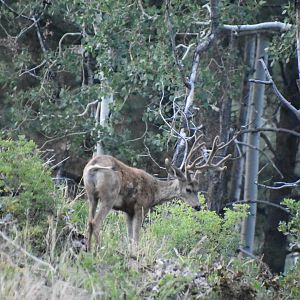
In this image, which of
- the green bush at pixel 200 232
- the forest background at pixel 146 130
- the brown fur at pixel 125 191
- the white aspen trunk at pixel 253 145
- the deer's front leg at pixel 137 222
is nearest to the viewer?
the forest background at pixel 146 130

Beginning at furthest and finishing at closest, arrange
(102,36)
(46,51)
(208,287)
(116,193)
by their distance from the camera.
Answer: (46,51)
(102,36)
(116,193)
(208,287)

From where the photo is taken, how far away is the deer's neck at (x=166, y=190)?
15172mm

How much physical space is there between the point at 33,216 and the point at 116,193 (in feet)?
6.63

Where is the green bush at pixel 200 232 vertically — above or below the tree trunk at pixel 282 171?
above

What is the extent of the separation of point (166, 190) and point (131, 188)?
4.00 ft

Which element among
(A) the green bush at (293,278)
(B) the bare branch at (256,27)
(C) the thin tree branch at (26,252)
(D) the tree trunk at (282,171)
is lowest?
(D) the tree trunk at (282,171)

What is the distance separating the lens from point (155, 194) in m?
15.1

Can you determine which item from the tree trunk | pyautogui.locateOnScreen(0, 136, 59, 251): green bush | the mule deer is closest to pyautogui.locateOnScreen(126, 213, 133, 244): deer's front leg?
the mule deer

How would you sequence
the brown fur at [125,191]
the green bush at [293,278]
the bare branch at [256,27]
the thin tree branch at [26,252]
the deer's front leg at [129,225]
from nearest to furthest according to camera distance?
the thin tree branch at [26,252] → the green bush at [293,278] → the brown fur at [125,191] → the deer's front leg at [129,225] → the bare branch at [256,27]

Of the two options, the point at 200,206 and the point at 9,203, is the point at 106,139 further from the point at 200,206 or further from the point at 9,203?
the point at 9,203

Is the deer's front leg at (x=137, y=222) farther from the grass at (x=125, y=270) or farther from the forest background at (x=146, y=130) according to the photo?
the grass at (x=125, y=270)

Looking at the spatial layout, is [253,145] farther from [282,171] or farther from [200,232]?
[200,232]

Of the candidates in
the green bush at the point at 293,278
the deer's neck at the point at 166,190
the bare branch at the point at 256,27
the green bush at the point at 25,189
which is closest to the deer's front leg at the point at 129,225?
the deer's neck at the point at 166,190

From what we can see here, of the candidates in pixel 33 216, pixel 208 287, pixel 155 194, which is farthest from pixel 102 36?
pixel 208 287
